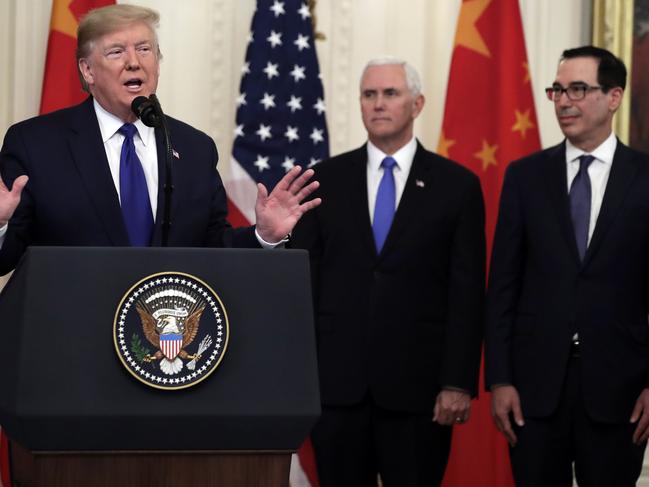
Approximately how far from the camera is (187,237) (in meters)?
3.02

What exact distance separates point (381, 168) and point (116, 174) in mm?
1693

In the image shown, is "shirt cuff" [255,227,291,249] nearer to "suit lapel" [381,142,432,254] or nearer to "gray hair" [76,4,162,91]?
"gray hair" [76,4,162,91]

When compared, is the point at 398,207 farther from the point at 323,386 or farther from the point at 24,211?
the point at 24,211

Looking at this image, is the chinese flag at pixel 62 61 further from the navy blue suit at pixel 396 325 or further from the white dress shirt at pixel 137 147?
the white dress shirt at pixel 137 147

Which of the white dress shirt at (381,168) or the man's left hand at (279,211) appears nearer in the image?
the man's left hand at (279,211)

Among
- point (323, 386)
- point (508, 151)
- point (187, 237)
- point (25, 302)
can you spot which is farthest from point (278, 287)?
point (508, 151)

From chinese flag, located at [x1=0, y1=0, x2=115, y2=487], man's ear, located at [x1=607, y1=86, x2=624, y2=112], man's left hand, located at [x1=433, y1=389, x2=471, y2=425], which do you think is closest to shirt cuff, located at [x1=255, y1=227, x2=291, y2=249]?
man's left hand, located at [x1=433, y1=389, x2=471, y2=425]

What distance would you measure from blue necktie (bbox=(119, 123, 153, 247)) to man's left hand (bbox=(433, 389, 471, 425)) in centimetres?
165

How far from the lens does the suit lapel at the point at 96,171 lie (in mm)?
2916

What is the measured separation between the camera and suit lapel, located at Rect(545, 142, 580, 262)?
4055mm

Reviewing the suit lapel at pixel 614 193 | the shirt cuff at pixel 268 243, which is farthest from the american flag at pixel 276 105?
the shirt cuff at pixel 268 243

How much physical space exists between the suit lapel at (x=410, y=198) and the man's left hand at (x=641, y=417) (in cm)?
105

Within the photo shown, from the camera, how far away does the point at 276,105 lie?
17.7 ft

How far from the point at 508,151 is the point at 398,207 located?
1220 mm
